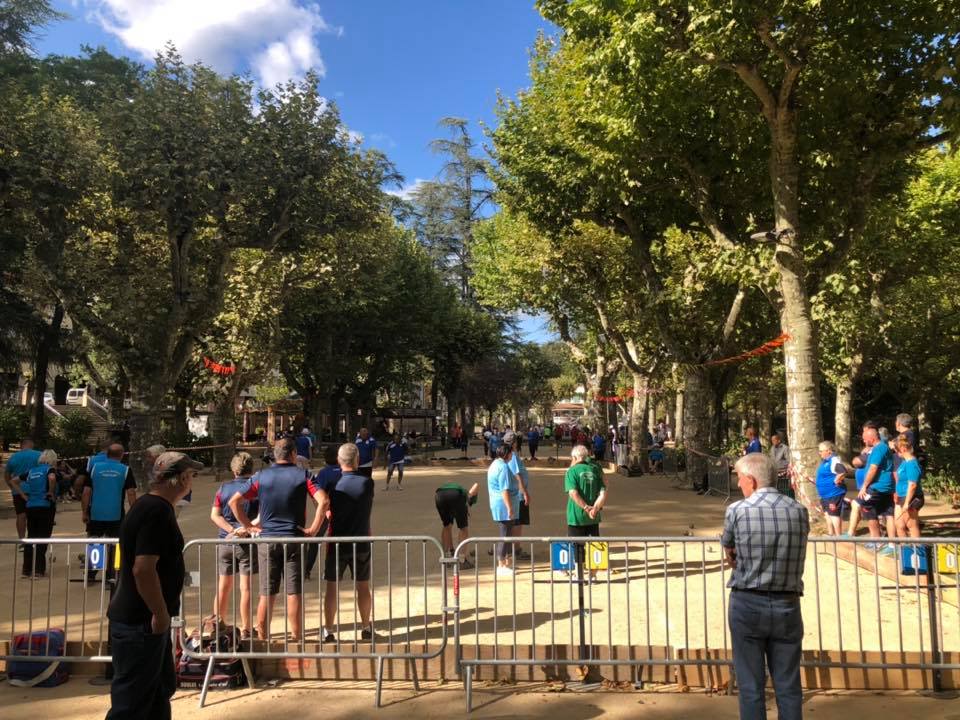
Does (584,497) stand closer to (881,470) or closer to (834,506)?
(881,470)

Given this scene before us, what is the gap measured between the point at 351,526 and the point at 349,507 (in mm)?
165

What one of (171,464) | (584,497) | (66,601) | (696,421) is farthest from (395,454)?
(171,464)

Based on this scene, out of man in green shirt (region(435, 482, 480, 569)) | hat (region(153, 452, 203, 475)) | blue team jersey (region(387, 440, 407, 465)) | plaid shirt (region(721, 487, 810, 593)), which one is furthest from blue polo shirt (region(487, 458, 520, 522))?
blue team jersey (region(387, 440, 407, 465))

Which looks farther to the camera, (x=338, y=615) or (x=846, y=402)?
(x=846, y=402)

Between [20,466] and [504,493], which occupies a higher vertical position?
[20,466]

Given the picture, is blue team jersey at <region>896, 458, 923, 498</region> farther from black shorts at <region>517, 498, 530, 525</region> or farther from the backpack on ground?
the backpack on ground

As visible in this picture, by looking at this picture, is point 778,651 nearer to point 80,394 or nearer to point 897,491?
point 897,491

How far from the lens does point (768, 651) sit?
3.78 m

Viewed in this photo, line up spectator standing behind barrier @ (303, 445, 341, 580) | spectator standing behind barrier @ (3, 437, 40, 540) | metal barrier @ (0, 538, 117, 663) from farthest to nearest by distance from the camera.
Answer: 1. spectator standing behind barrier @ (3, 437, 40, 540)
2. spectator standing behind barrier @ (303, 445, 341, 580)
3. metal barrier @ (0, 538, 117, 663)

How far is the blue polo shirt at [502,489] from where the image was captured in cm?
838

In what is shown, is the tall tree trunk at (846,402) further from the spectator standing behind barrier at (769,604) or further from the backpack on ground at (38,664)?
the backpack on ground at (38,664)

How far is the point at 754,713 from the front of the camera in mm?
3709

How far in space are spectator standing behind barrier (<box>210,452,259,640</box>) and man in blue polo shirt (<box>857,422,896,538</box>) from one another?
277 inches

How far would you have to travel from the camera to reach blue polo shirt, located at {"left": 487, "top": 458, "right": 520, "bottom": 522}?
330 inches
